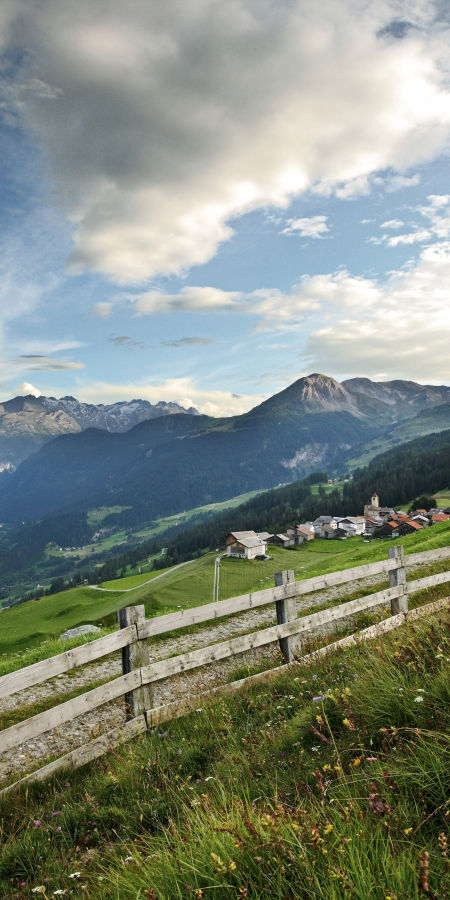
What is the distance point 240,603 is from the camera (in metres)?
8.28

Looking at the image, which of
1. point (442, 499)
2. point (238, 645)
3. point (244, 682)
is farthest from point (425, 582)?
point (442, 499)

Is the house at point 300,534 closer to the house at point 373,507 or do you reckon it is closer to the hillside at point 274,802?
the house at point 373,507

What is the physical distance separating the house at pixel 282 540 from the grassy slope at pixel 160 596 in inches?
776

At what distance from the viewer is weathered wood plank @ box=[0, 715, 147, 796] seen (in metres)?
5.75

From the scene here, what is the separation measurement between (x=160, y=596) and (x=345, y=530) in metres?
88.2

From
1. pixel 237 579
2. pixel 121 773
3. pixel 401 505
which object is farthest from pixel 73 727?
pixel 401 505

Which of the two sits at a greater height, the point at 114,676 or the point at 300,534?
the point at 114,676

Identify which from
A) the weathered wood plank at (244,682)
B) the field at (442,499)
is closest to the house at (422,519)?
the field at (442,499)

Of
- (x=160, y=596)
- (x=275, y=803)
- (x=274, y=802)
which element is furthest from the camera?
(x=160, y=596)

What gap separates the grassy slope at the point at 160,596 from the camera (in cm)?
4064

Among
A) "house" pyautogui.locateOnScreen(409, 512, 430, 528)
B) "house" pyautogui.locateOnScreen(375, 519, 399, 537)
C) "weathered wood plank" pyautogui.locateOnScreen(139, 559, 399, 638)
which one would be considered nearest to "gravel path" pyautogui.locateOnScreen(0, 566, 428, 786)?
"weathered wood plank" pyautogui.locateOnScreen(139, 559, 399, 638)

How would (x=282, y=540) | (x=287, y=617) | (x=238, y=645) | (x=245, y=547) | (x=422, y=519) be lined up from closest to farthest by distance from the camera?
1. (x=238, y=645)
2. (x=287, y=617)
3. (x=245, y=547)
4. (x=422, y=519)
5. (x=282, y=540)

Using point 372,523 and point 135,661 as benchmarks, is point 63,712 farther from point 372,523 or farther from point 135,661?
point 372,523

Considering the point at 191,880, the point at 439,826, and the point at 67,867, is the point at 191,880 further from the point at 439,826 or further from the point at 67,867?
the point at 67,867
